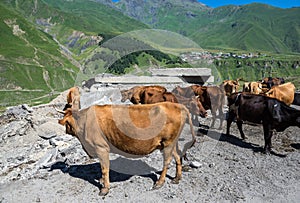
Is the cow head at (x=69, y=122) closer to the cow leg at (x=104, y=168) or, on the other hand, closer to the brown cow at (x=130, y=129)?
the brown cow at (x=130, y=129)

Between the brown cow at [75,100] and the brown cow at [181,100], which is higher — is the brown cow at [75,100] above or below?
above

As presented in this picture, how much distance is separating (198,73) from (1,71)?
82229 mm

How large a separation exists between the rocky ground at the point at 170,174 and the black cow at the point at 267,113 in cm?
77

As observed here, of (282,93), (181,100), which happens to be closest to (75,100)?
(181,100)

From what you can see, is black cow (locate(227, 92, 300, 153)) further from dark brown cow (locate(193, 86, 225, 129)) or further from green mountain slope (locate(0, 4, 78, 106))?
green mountain slope (locate(0, 4, 78, 106))

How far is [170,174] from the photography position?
7.35 m

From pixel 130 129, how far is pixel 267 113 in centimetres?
503

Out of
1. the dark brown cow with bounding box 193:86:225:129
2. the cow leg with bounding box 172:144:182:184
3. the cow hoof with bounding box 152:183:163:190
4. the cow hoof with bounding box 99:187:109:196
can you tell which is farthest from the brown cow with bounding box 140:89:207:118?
the cow hoof with bounding box 99:187:109:196

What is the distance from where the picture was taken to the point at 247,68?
138 m

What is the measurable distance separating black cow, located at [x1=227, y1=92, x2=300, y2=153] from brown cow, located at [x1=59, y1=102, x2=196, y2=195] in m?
3.81

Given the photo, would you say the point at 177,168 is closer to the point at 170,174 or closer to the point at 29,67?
the point at 170,174

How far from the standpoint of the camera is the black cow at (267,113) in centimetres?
867

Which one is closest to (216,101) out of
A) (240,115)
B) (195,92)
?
(195,92)

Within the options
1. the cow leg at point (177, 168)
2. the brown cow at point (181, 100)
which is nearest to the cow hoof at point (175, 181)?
the cow leg at point (177, 168)
